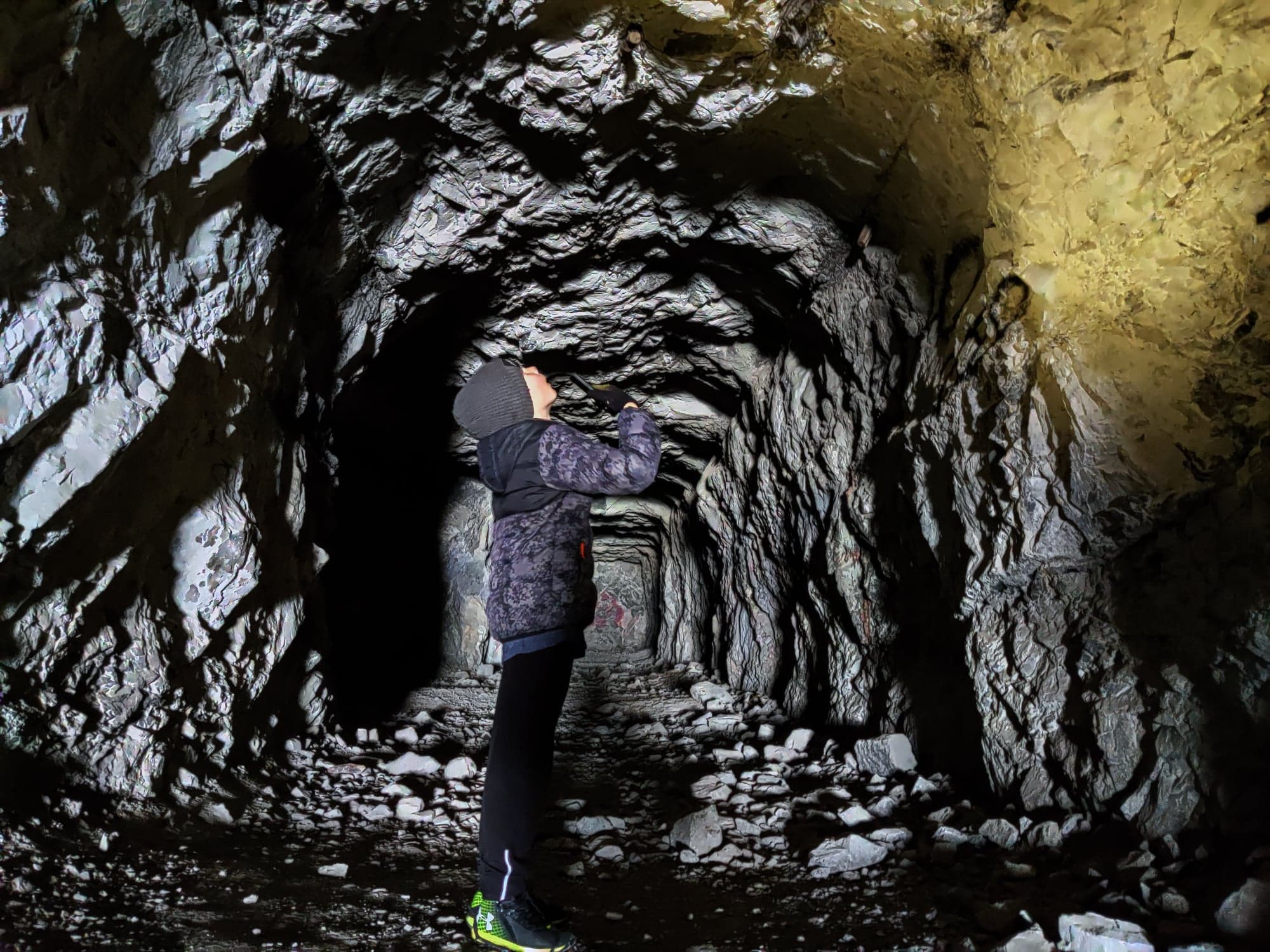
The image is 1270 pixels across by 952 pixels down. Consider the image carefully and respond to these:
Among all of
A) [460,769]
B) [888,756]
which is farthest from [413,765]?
[888,756]

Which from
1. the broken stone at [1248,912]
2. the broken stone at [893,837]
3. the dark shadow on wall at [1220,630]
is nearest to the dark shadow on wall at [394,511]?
the broken stone at [893,837]

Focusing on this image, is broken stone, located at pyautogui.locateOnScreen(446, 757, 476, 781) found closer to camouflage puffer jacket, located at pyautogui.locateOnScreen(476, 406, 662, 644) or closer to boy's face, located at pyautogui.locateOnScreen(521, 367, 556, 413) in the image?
camouflage puffer jacket, located at pyautogui.locateOnScreen(476, 406, 662, 644)

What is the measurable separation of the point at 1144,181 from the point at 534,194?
2.21 m

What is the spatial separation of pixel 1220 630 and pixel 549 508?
5.16 ft

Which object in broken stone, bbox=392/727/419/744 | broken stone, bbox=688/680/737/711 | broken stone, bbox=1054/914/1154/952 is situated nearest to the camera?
broken stone, bbox=1054/914/1154/952

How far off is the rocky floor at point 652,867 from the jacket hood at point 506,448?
3.46ft

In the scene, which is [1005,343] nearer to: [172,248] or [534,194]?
[534,194]

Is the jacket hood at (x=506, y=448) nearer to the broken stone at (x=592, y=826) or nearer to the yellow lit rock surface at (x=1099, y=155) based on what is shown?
the broken stone at (x=592, y=826)

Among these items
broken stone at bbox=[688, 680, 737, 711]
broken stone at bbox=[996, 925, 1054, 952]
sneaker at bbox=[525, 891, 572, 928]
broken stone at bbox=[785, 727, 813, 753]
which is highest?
broken stone at bbox=[688, 680, 737, 711]

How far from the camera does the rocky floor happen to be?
5.15 ft

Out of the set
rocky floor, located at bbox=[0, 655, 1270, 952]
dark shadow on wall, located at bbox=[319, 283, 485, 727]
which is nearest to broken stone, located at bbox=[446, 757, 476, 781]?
rocky floor, located at bbox=[0, 655, 1270, 952]

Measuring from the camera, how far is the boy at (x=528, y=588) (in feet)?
5.30

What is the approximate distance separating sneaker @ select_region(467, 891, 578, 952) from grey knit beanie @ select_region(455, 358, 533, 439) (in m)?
1.11

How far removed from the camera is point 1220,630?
1.70m
